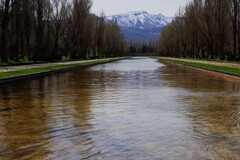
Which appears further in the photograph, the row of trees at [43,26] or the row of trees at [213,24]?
the row of trees at [213,24]

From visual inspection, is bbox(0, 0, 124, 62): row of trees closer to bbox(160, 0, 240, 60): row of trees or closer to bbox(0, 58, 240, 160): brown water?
bbox(160, 0, 240, 60): row of trees

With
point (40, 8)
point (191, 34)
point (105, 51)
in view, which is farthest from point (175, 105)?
point (105, 51)

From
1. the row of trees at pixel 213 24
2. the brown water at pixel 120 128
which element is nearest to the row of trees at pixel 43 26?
the row of trees at pixel 213 24

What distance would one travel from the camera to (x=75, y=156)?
5.95m

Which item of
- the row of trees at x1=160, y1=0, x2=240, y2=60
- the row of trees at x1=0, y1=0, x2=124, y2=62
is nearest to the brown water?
the row of trees at x1=0, y1=0, x2=124, y2=62

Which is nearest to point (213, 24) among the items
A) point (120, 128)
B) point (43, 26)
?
point (43, 26)

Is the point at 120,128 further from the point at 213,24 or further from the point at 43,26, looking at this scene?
the point at 213,24

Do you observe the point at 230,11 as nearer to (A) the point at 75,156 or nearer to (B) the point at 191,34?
(B) the point at 191,34

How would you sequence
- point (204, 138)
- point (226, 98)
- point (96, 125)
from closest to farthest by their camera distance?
1. point (204, 138)
2. point (96, 125)
3. point (226, 98)

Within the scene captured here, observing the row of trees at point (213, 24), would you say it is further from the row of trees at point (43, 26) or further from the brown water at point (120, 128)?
the brown water at point (120, 128)

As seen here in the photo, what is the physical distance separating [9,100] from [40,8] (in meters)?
48.1

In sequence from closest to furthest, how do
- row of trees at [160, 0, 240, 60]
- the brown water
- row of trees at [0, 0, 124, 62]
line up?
1. the brown water
2. row of trees at [0, 0, 124, 62]
3. row of trees at [160, 0, 240, 60]

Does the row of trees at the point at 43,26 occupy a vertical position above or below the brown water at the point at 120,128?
above

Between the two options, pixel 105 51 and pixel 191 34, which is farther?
pixel 105 51
